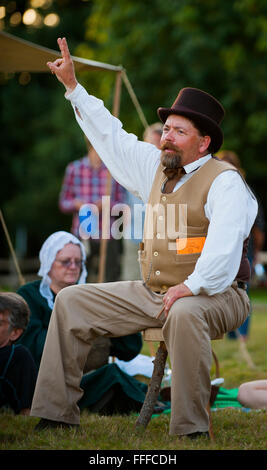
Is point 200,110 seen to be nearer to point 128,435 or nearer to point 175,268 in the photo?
point 175,268

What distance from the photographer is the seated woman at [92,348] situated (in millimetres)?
4312

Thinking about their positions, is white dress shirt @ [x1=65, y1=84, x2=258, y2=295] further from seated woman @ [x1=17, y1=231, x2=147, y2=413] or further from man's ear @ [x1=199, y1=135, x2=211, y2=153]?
seated woman @ [x1=17, y1=231, x2=147, y2=413]

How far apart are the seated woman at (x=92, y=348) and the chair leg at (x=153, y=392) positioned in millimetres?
691

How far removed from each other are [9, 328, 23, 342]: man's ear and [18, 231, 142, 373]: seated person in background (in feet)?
1.00

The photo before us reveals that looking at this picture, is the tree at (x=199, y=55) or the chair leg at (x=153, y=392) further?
the tree at (x=199, y=55)

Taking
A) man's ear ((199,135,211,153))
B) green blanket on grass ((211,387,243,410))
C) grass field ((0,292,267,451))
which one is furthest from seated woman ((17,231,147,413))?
man's ear ((199,135,211,153))

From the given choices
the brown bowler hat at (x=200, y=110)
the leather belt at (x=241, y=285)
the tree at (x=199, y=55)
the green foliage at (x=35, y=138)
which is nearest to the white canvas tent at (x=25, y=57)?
the brown bowler hat at (x=200, y=110)

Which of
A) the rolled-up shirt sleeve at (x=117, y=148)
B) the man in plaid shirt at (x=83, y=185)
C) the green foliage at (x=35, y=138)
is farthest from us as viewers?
the green foliage at (x=35, y=138)

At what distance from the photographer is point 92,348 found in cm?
458

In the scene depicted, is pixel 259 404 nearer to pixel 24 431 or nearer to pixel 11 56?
pixel 24 431

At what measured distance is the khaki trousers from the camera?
3.30m

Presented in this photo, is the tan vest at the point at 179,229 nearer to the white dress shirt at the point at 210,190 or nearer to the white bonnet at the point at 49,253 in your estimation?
the white dress shirt at the point at 210,190

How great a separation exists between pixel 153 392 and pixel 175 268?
22.9 inches

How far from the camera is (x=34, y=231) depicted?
22.7 m
